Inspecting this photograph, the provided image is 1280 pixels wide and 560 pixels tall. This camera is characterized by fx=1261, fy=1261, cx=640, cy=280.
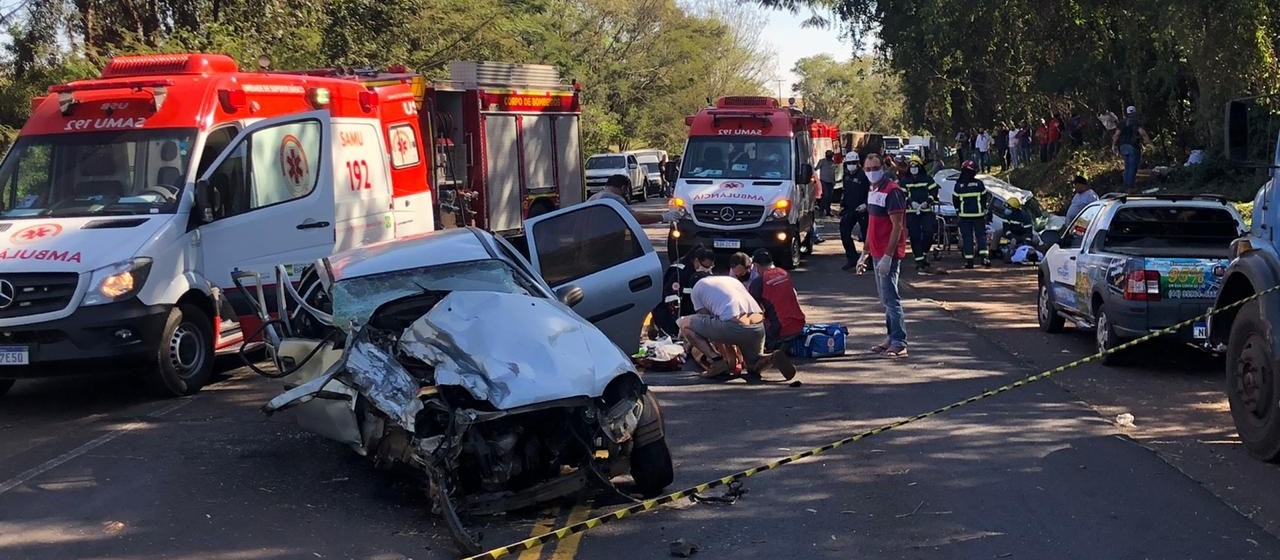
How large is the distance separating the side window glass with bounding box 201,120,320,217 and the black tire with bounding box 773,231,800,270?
977 cm

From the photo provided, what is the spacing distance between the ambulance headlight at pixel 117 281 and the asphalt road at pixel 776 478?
3.01 feet

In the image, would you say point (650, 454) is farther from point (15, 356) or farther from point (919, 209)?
point (919, 209)

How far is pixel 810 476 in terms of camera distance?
7648 millimetres

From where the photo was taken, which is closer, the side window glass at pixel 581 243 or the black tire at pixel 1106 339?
the side window glass at pixel 581 243

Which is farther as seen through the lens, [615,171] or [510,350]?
[615,171]

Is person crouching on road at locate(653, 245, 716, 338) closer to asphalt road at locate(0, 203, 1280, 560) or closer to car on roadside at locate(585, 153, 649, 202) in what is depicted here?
asphalt road at locate(0, 203, 1280, 560)

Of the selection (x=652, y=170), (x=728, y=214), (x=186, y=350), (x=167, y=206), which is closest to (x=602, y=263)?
(x=186, y=350)

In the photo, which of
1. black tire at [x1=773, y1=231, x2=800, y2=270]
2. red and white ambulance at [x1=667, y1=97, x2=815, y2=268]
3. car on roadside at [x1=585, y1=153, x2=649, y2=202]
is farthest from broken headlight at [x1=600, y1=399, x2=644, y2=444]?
car on roadside at [x1=585, y1=153, x2=649, y2=202]

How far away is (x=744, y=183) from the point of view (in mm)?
19734

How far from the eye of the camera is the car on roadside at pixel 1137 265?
35.6 ft

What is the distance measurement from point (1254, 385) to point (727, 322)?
13.7 feet

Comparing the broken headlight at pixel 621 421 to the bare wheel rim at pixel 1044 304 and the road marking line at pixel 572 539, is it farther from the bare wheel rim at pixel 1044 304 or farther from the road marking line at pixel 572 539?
the bare wheel rim at pixel 1044 304

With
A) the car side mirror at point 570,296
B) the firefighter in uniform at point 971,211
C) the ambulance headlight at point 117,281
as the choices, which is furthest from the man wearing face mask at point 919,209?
the ambulance headlight at point 117,281

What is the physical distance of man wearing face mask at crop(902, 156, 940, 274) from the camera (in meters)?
19.8
